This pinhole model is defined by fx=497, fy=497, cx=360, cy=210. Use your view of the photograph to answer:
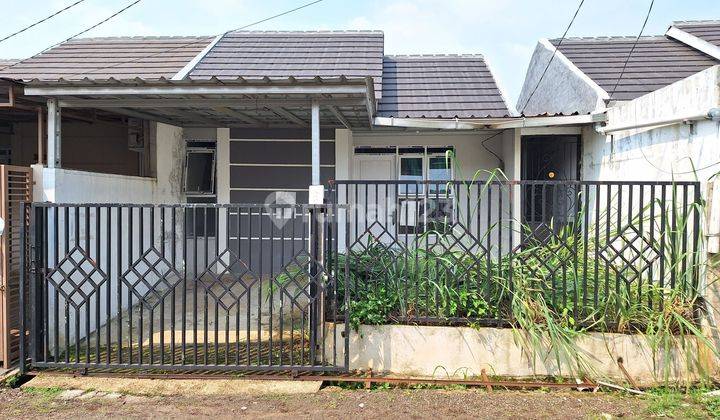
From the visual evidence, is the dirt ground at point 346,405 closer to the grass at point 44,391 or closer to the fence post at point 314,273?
the grass at point 44,391

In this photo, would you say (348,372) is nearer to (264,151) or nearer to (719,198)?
(719,198)

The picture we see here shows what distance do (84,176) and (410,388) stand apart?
427 centimetres

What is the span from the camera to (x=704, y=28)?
9.71 m

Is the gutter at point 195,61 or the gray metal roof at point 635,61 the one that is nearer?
the gutter at point 195,61

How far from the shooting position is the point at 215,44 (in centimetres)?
935

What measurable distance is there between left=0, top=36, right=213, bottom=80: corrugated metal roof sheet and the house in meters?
0.06

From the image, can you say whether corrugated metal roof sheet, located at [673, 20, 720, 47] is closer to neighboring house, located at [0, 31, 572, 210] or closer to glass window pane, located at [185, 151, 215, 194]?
neighboring house, located at [0, 31, 572, 210]

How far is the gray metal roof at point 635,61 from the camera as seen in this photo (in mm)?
7895

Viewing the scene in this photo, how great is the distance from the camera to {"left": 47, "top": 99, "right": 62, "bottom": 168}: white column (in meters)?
5.21

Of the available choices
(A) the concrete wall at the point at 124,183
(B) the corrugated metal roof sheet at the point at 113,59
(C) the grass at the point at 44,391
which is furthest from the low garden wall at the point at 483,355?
(B) the corrugated metal roof sheet at the point at 113,59

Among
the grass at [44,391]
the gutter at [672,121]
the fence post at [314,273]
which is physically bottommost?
the grass at [44,391]

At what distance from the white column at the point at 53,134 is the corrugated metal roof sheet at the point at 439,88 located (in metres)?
4.01

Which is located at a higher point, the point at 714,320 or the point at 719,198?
the point at 719,198

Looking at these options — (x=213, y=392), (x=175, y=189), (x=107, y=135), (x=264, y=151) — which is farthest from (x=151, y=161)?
(x=213, y=392)
